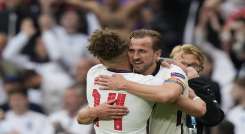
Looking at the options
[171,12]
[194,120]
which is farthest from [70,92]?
[194,120]

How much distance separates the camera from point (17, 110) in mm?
10234

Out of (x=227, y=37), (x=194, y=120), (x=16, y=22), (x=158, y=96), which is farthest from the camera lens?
(x=16, y=22)

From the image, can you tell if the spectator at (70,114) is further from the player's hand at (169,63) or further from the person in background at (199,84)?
the player's hand at (169,63)

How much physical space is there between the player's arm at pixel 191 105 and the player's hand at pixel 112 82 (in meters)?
0.38

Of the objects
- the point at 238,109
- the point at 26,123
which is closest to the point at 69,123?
the point at 26,123

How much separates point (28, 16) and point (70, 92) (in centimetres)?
224

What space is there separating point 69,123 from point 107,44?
4.48 m

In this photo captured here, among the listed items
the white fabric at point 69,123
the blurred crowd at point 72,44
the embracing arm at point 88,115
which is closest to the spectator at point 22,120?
the blurred crowd at point 72,44

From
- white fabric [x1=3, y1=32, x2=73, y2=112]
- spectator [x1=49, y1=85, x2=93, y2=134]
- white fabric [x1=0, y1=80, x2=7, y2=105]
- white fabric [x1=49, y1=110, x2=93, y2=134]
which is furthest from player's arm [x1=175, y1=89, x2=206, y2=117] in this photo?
white fabric [x1=0, y1=80, x2=7, y2=105]

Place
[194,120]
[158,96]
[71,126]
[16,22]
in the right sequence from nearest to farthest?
[158,96] < [194,120] < [71,126] < [16,22]

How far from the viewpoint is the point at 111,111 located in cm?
564

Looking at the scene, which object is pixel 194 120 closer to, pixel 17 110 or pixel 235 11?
pixel 17 110

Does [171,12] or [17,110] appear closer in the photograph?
[17,110]

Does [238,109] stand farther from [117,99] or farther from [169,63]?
[117,99]
